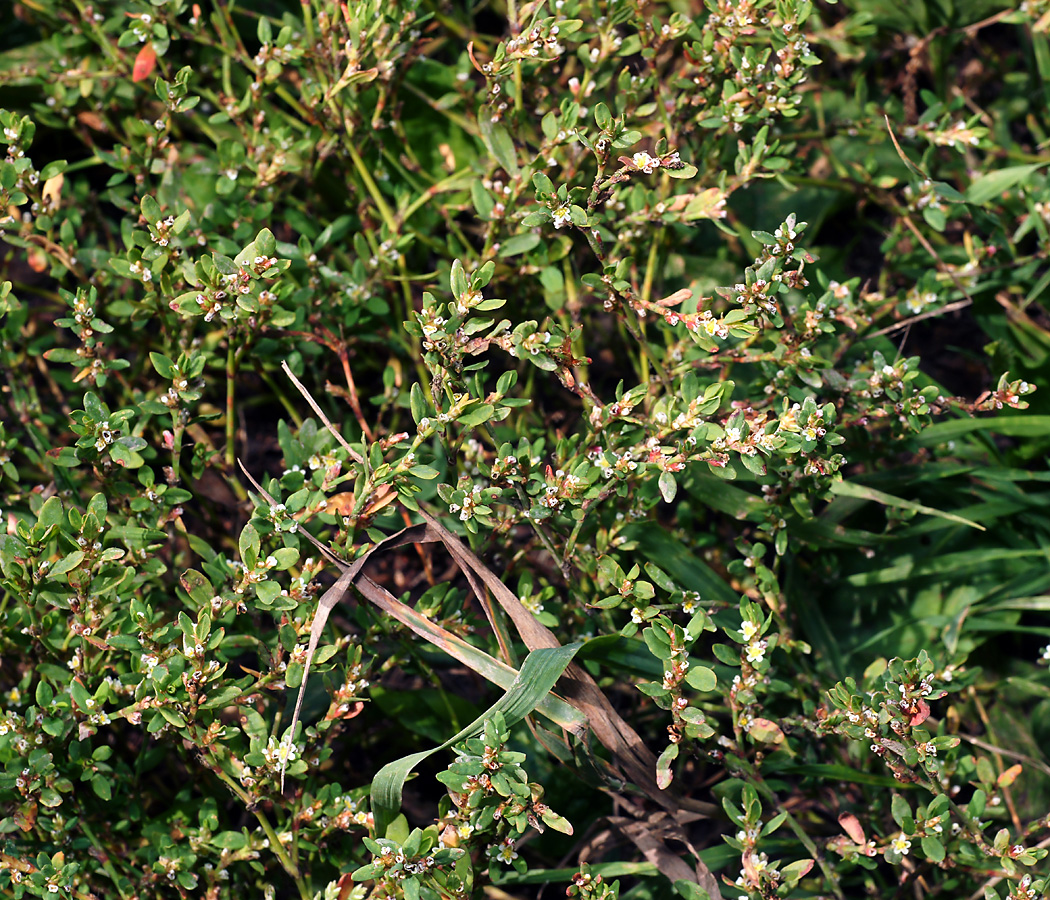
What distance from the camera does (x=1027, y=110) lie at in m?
3.23

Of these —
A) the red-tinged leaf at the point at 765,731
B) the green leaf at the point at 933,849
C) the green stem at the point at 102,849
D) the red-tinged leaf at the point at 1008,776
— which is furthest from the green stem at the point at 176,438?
the red-tinged leaf at the point at 1008,776

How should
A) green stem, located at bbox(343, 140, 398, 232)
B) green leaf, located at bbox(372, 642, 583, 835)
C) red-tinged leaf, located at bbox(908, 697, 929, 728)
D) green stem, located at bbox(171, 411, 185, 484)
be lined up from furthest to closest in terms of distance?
green stem, located at bbox(343, 140, 398, 232) < green stem, located at bbox(171, 411, 185, 484) < red-tinged leaf, located at bbox(908, 697, 929, 728) < green leaf, located at bbox(372, 642, 583, 835)

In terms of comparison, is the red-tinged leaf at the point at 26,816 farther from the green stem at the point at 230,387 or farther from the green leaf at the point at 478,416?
the green leaf at the point at 478,416

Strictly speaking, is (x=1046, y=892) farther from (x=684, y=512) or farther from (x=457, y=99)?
(x=457, y=99)

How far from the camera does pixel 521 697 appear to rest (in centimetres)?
186

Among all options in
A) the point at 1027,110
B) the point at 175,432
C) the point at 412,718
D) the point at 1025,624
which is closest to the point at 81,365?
the point at 175,432

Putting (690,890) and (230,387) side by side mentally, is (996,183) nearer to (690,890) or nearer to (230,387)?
(690,890)

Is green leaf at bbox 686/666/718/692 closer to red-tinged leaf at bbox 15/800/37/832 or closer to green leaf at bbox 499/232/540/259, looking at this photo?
green leaf at bbox 499/232/540/259

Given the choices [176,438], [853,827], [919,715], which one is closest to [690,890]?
[853,827]

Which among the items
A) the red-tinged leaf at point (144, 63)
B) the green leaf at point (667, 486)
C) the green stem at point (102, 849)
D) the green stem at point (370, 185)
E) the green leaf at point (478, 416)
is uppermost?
the red-tinged leaf at point (144, 63)

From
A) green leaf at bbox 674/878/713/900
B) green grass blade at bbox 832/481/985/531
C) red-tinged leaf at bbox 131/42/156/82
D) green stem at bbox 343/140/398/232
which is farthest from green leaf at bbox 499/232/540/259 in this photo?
green leaf at bbox 674/878/713/900

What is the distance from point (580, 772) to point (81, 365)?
1440 mm

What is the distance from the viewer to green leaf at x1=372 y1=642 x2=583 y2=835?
6.06 feet

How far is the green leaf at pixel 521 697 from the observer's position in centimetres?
185
